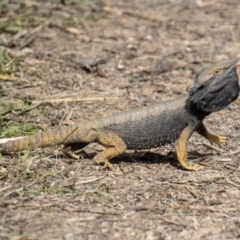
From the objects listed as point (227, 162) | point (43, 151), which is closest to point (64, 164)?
point (43, 151)

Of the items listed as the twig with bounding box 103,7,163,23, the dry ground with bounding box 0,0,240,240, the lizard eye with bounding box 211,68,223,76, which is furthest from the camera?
the twig with bounding box 103,7,163,23

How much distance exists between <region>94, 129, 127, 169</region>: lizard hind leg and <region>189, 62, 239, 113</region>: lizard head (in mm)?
859

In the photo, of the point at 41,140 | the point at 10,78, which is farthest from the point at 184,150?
the point at 10,78

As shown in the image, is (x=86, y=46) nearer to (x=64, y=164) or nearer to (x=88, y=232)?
(x=64, y=164)

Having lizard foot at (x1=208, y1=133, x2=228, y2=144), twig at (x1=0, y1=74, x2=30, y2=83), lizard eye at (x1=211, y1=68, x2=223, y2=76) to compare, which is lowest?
lizard foot at (x1=208, y1=133, x2=228, y2=144)

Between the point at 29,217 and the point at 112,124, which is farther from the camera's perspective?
the point at 112,124

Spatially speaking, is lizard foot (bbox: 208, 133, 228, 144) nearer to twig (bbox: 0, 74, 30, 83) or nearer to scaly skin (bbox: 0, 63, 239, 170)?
scaly skin (bbox: 0, 63, 239, 170)

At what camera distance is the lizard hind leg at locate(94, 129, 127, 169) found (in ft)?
22.6

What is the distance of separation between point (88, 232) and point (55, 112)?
2.94 meters

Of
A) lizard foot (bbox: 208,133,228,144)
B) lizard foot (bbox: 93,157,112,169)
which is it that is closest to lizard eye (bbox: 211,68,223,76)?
lizard foot (bbox: 208,133,228,144)

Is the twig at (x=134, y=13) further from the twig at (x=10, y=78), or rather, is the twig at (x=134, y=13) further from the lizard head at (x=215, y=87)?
the lizard head at (x=215, y=87)

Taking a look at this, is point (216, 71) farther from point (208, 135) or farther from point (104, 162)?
point (104, 162)

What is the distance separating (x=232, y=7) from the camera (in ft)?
42.1

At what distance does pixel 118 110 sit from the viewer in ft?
28.0
